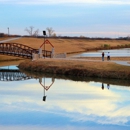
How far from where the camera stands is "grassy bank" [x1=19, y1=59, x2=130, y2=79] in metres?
37.5

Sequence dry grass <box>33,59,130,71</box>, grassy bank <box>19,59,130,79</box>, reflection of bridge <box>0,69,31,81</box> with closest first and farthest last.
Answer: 1. grassy bank <box>19,59,130,79</box>
2. dry grass <box>33,59,130,71</box>
3. reflection of bridge <box>0,69,31,81</box>

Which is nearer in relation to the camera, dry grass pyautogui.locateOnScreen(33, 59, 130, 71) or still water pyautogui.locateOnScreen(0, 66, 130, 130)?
still water pyautogui.locateOnScreen(0, 66, 130, 130)

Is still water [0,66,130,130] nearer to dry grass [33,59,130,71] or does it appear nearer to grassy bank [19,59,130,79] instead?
grassy bank [19,59,130,79]

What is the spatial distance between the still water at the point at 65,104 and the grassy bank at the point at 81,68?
1418 millimetres

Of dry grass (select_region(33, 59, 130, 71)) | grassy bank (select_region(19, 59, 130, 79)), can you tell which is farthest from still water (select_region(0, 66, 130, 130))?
dry grass (select_region(33, 59, 130, 71))

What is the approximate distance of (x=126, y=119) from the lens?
21.2m

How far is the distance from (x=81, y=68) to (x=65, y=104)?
16253 millimetres

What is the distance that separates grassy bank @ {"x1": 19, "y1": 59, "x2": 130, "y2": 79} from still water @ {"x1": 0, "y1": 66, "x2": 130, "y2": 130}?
1.42 m

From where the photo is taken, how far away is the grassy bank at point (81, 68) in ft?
123

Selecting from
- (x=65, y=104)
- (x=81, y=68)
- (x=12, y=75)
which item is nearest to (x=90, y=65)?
(x=81, y=68)

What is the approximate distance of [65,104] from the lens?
24938 millimetres

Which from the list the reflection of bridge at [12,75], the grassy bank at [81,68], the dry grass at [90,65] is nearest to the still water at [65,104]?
the grassy bank at [81,68]

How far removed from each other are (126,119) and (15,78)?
72.0 ft

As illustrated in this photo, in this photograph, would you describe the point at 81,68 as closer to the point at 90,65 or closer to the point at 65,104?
the point at 90,65
